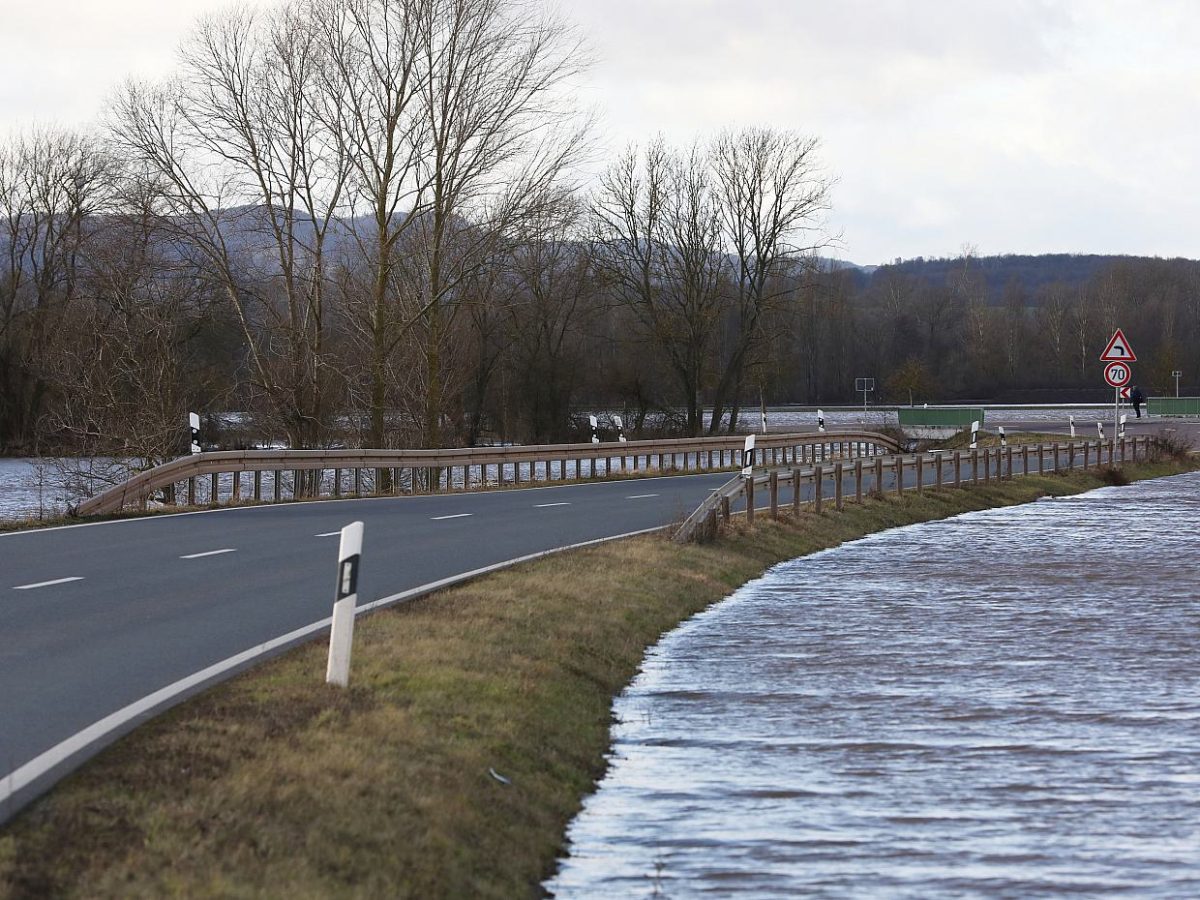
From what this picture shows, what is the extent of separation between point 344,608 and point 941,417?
236ft

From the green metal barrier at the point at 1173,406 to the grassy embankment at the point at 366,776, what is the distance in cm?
8374

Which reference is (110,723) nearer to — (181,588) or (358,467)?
(181,588)

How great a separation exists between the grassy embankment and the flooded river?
1.33 feet

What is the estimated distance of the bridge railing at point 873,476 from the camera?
22.8 meters

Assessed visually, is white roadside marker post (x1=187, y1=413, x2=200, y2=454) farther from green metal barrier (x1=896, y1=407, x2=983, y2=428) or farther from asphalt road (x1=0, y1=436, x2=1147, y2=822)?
green metal barrier (x1=896, y1=407, x2=983, y2=428)

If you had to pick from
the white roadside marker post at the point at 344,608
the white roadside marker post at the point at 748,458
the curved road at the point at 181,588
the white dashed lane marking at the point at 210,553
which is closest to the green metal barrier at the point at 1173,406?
the curved road at the point at 181,588

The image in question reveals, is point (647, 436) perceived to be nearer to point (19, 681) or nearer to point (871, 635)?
point (871, 635)

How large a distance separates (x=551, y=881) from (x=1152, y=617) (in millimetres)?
11012

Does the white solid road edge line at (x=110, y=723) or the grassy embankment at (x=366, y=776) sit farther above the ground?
the white solid road edge line at (x=110, y=723)

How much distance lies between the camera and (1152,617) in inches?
656

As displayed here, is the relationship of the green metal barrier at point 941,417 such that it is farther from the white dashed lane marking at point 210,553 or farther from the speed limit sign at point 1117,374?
the white dashed lane marking at point 210,553

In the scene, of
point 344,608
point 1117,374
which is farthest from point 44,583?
point 1117,374

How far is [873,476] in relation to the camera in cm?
3406

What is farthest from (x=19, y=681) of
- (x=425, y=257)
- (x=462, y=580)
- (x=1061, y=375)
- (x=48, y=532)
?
(x=1061, y=375)
